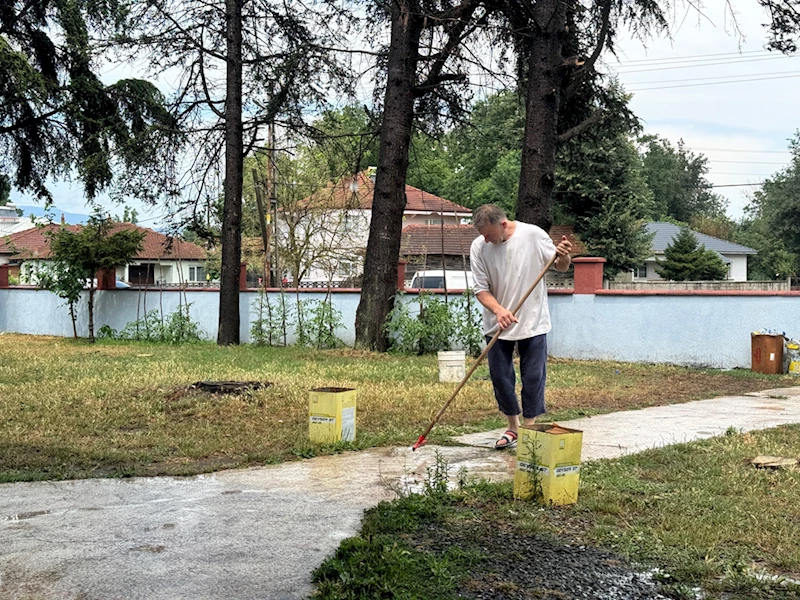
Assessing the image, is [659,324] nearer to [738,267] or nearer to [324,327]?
[324,327]

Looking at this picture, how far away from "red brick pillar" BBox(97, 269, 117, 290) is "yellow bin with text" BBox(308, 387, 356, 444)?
16.0 meters

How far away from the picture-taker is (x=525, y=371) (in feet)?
19.5

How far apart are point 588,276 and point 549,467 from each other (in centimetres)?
1107

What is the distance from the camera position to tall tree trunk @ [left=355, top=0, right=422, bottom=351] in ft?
49.3

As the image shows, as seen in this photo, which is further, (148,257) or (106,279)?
(148,257)

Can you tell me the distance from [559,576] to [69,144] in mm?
21604

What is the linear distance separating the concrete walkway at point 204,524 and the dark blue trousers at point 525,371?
1.30 ft

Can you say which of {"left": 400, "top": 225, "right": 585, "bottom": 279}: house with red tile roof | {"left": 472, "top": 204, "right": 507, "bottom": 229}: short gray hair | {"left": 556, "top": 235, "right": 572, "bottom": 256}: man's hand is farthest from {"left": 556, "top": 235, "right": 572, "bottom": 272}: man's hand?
{"left": 400, "top": 225, "right": 585, "bottom": 279}: house with red tile roof

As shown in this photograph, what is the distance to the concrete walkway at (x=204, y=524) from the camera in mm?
3322

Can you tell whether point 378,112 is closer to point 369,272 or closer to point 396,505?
point 369,272

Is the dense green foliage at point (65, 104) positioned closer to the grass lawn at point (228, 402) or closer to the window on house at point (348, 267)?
the grass lawn at point (228, 402)

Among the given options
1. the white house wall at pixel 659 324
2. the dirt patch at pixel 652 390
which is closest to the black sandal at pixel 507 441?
the dirt patch at pixel 652 390

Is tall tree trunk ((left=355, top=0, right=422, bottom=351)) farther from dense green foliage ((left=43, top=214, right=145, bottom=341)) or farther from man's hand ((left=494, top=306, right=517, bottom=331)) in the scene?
man's hand ((left=494, top=306, right=517, bottom=331))

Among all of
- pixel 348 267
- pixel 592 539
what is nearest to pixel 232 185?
pixel 592 539
